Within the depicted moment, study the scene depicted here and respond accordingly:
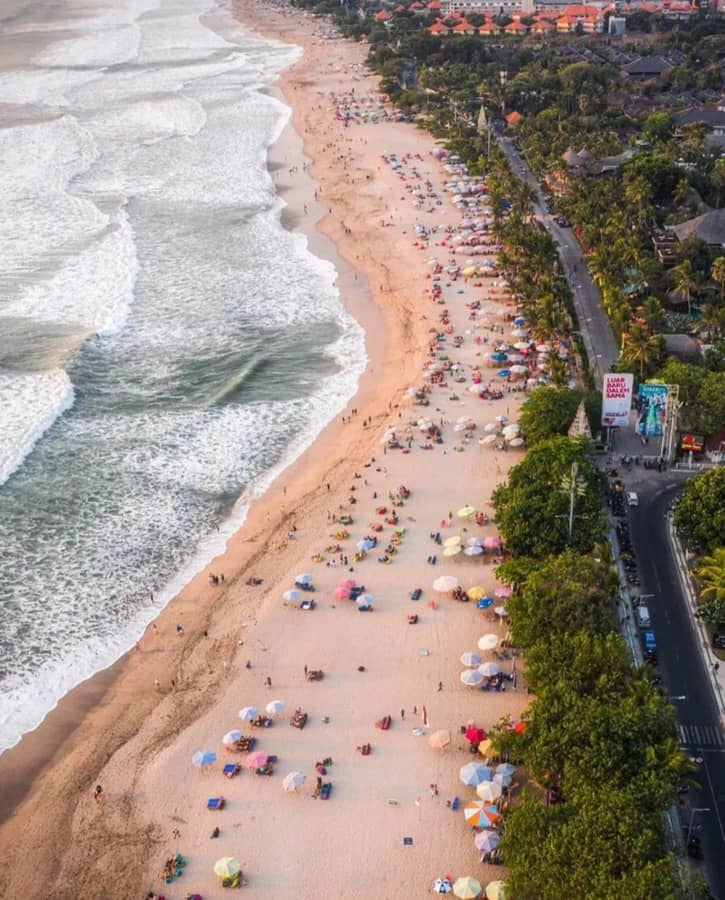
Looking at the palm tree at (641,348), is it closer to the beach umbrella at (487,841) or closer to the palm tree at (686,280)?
the palm tree at (686,280)

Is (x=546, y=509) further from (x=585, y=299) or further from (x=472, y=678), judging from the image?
(x=585, y=299)

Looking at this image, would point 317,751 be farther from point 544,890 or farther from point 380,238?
point 380,238

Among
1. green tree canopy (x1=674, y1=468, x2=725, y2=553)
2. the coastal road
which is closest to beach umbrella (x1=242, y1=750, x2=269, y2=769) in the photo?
green tree canopy (x1=674, y1=468, x2=725, y2=553)

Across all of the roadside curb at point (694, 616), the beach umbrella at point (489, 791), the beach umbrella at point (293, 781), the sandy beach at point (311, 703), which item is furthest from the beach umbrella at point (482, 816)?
the roadside curb at point (694, 616)

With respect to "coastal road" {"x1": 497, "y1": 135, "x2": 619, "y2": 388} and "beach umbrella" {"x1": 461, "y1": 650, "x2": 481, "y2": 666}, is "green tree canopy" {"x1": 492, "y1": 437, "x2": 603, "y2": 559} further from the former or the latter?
"coastal road" {"x1": 497, "y1": 135, "x2": 619, "y2": 388}

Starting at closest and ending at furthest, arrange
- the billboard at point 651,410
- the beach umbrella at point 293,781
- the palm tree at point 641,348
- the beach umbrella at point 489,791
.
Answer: the beach umbrella at point 489,791, the beach umbrella at point 293,781, the billboard at point 651,410, the palm tree at point 641,348

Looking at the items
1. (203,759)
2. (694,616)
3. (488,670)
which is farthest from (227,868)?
(694,616)

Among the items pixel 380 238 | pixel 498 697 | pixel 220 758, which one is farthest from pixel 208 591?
pixel 380 238
